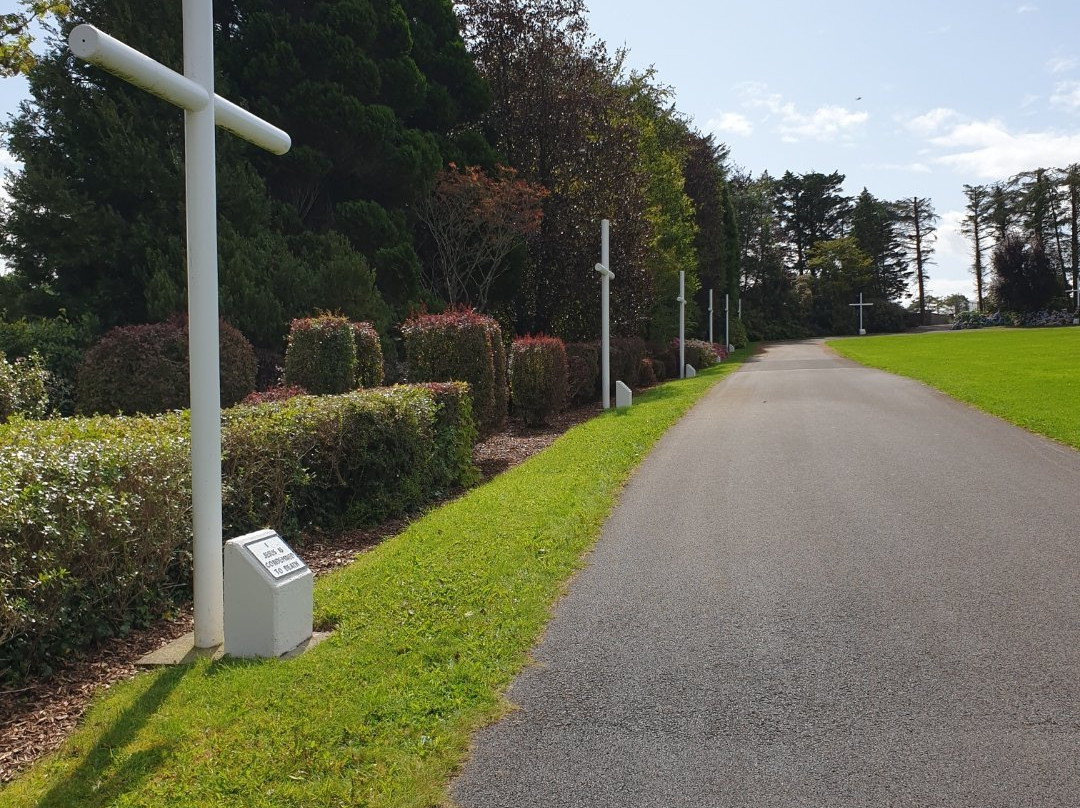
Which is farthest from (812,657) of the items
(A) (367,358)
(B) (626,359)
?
(B) (626,359)

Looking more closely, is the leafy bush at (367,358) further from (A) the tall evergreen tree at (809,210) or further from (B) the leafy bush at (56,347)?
(A) the tall evergreen tree at (809,210)

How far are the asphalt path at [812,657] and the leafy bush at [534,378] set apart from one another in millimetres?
7140

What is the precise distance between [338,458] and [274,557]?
2.90 m

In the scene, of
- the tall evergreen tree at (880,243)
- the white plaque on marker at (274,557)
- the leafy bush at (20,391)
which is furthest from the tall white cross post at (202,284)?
the tall evergreen tree at (880,243)

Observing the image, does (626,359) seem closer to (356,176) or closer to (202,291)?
(356,176)

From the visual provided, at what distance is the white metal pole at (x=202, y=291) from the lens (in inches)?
163

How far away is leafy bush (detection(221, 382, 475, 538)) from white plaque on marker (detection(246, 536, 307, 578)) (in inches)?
63.1

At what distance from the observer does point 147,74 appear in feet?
12.5

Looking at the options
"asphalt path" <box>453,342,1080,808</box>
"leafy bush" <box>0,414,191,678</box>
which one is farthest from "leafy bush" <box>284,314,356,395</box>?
"leafy bush" <box>0,414,191,678</box>

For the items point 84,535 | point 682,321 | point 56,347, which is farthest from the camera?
point 682,321

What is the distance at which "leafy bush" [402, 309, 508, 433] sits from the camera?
40.6 ft

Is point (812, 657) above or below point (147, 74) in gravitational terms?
below

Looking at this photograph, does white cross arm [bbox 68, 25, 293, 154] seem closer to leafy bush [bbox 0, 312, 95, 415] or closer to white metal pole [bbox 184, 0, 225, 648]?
white metal pole [bbox 184, 0, 225, 648]

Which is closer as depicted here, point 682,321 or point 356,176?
point 356,176
